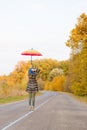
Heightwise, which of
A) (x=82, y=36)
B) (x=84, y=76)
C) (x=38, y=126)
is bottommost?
(x=38, y=126)

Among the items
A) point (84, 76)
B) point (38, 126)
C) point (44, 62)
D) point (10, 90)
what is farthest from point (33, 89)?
point (44, 62)

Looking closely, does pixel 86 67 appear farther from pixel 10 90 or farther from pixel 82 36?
pixel 10 90

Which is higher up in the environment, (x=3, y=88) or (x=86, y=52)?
(x=86, y=52)

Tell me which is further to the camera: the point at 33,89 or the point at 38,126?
the point at 33,89

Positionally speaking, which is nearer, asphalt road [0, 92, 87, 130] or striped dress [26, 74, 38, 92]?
asphalt road [0, 92, 87, 130]

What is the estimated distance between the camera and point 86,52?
5478cm

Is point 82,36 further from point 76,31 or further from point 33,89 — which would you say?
point 33,89

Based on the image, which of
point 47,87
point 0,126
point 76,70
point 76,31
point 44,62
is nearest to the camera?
point 0,126

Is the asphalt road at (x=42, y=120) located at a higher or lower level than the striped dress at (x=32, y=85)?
lower

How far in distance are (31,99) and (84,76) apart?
3524 centimetres

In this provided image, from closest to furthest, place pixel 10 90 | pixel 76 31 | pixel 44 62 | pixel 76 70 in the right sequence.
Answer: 1. pixel 10 90
2. pixel 76 31
3. pixel 76 70
4. pixel 44 62

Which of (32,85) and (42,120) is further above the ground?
(32,85)

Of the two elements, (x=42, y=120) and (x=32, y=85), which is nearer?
(x=42, y=120)

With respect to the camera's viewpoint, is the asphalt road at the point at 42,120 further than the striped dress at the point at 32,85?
No
